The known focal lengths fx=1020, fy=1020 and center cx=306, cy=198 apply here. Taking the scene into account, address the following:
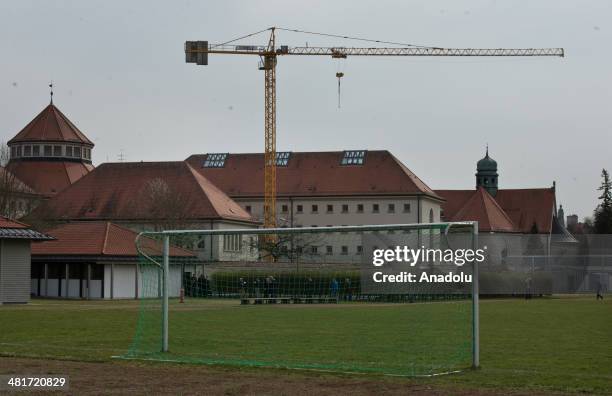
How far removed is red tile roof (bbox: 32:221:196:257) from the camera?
60000 millimetres

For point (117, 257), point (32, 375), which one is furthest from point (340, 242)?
point (117, 257)

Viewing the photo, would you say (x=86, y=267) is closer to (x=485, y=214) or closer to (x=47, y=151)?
(x=47, y=151)

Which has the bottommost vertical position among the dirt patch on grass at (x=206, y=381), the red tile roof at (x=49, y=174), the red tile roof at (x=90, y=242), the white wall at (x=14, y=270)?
the dirt patch on grass at (x=206, y=381)

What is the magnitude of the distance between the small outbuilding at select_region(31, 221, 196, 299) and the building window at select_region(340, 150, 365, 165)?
68.2 m

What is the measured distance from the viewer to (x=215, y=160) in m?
135

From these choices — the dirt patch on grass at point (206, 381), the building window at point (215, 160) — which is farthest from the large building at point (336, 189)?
the dirt patch on grass at point (206, 381)

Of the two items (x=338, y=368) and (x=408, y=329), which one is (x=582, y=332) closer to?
(x=408, y=329)

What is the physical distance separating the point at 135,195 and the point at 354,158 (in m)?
40.9

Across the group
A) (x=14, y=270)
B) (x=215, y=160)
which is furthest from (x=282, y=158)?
(x=14, y=270)

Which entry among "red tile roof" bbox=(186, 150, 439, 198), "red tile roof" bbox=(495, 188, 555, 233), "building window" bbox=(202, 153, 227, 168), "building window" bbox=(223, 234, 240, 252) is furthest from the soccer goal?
"red tile roof" bbox=(495, 188, 555, 233)

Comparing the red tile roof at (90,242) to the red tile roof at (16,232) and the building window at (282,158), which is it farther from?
the building window at (282,158)

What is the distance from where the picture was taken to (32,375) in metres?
16.2

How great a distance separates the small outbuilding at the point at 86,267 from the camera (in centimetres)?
5991

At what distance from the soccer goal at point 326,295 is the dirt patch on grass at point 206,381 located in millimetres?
1159
